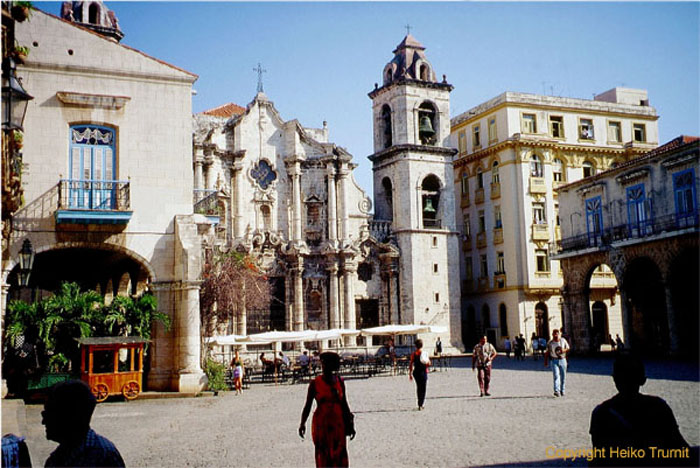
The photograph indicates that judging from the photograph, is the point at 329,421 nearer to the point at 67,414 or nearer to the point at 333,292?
the point at 67,414

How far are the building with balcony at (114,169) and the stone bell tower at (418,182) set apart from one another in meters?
23.1

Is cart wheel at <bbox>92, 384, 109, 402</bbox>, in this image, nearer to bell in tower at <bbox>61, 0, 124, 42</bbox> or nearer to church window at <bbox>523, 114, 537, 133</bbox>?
bell in tower at <bbox>61, 0, 124, 42</bbox>

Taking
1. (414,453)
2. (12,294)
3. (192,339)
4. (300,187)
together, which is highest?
(300,187)

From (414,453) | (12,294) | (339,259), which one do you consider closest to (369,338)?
(339,259)

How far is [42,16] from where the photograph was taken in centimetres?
Result: 2055

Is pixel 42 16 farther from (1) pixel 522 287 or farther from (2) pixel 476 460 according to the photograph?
(1) pixel 522 287

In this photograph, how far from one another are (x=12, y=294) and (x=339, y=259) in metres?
19.4

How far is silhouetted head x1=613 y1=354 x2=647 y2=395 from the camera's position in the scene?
4.71 m

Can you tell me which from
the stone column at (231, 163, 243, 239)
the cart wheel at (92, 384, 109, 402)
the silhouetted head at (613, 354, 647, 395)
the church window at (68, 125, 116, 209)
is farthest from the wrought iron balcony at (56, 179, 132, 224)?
the stone column at (231, 163, 243, 239)

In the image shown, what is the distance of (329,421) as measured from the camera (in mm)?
7414

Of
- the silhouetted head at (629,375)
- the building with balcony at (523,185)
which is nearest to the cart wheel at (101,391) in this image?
the silhouetted head at (629,375)

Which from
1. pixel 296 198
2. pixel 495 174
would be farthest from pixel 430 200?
pixel 296 198

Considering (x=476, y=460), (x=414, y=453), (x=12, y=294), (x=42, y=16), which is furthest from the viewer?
(x=12, y=294)

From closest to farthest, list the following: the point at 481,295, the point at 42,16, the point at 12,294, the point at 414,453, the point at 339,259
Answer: the point at 414,453 < the point at 42,16 < the point at 12,294 < the point at 339,259 < the point at 481,295
